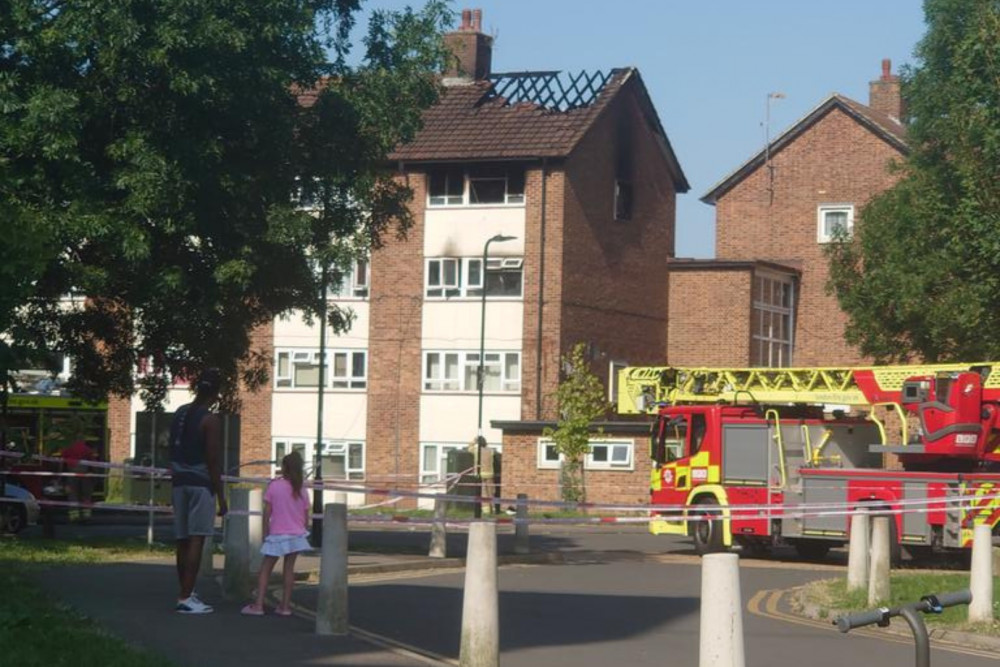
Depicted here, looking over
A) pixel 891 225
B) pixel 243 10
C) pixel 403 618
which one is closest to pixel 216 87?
pixel 243 10

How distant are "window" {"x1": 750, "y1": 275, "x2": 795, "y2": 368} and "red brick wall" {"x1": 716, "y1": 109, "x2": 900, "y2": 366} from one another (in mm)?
412

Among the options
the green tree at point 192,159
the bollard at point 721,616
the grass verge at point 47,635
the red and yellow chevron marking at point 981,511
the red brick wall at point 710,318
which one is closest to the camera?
the bollard at point 721,616

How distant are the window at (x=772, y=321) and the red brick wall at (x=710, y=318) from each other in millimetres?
459

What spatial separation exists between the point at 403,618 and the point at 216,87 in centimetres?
1082

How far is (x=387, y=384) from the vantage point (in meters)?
56.3

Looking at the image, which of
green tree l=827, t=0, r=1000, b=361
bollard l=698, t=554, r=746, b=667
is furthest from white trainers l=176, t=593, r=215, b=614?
green tree l=827, t=0, r=1000, b=361

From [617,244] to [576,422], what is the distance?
1086 cm

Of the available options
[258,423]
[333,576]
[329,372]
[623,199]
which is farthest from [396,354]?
[333,576]

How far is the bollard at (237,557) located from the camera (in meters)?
15.9

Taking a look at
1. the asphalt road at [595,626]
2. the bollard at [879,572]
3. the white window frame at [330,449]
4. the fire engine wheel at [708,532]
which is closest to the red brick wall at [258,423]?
the white window frame at [330,449]

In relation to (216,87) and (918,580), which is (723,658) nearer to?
(918,580)

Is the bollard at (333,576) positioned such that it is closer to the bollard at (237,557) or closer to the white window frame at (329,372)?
the bollard at (237,557)

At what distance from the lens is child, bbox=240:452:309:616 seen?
48.3 ft

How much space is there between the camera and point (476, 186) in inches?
2191
